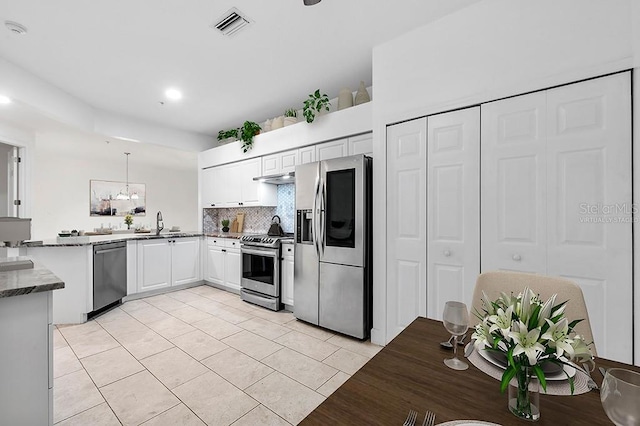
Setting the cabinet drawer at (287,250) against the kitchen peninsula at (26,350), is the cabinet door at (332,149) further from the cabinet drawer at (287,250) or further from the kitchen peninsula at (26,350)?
the kitchen peninsula at (26,350)

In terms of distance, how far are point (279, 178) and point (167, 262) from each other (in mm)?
2306

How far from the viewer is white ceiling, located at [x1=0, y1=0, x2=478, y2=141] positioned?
2252 millimetres

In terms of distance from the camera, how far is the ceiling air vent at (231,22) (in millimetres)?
2316

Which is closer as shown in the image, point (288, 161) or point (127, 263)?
point (288, 161)

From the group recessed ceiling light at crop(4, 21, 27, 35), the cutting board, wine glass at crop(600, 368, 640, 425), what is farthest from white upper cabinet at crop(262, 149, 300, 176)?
wine glass at crop(600, 368, 640, 425)

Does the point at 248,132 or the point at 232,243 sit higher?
the point at 248,132

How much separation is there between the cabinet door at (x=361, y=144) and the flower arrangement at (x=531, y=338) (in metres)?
2.59

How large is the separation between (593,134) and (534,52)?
0.70 m

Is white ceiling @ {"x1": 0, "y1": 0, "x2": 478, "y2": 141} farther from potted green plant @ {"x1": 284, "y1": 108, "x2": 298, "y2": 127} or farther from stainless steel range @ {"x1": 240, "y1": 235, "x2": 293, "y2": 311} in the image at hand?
stainless steel range @ {"x1": 240, "y1": 235, "x2": 293, "y2": 311}

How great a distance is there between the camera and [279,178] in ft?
14.1

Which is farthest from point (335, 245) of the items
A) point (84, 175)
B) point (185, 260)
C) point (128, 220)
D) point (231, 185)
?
point (84, 175)

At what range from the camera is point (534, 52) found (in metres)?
1.99

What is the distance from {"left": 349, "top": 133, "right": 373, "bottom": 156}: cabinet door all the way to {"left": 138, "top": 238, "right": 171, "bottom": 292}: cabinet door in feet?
11.1

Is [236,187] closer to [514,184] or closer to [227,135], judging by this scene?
[227,135]
